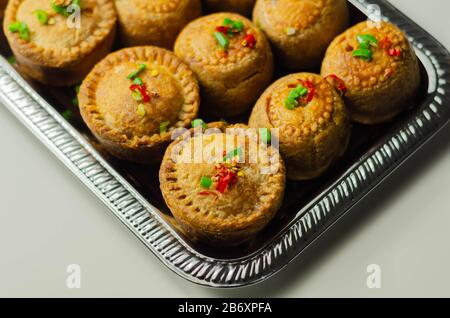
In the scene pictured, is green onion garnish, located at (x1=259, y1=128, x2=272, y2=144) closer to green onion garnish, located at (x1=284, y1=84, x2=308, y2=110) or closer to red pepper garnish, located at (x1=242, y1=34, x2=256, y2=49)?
green onion garnish, located at (x1=284, y1=84, x2=308, y2=110)

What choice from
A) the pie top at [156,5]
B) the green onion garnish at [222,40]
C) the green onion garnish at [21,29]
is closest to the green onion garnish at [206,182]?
the green onion garnish at [222,40]

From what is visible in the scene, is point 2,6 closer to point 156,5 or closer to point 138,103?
point 156,5

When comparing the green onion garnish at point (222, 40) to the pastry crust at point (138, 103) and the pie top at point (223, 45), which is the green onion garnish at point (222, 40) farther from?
the pastry crust at point (138, 103)

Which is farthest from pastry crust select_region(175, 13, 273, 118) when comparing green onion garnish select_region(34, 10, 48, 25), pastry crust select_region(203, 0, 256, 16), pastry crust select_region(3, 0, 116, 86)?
green onion garnish select_region(34, 10, 48, 25)

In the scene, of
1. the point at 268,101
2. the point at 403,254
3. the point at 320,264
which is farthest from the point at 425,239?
the point at 268,101

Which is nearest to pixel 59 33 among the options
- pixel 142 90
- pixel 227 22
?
pixel 142 90

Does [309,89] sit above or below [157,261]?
above
